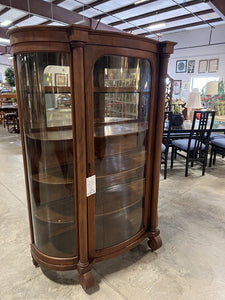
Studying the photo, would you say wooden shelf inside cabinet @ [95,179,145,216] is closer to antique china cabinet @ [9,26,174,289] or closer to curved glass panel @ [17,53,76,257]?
antique china cabinet @ [9,26,174,289]

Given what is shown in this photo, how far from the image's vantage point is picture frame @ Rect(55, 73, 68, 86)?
1223 mm

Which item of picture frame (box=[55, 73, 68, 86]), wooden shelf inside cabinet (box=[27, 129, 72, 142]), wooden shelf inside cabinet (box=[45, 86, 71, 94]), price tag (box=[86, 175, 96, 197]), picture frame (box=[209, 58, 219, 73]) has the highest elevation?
picture frame (box=[209, 58, 219, 73])

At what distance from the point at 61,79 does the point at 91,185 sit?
0.66 metres

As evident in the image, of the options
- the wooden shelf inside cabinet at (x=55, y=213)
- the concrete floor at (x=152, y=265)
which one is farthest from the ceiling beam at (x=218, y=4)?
the wooden shelf inside cabinet at (x=55, y=213)

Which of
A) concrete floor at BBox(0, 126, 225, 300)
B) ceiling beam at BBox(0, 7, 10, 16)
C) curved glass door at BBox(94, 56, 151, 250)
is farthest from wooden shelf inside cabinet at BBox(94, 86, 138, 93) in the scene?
ceiling beam at BBox(0, 7, 10, 16)

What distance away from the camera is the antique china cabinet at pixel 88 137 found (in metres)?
1.16

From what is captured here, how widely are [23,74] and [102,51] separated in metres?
0.48

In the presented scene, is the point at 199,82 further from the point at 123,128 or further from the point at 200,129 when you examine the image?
the point at 123,128

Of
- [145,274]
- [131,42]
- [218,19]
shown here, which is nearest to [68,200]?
[145,274]

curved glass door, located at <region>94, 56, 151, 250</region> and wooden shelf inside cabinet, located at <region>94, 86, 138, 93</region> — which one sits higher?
wooden shelf inside cabinet, located at <region>94, 86, 138, 93</region>

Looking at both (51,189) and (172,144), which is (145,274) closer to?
(51,189)

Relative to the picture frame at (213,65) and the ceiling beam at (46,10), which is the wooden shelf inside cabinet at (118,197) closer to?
the ceiling beam at (46,10)

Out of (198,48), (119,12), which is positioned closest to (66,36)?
(119,12)

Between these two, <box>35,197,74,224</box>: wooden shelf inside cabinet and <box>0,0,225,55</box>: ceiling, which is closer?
<box>35,197,74,224</box>: wooden shelf inside cabinet
